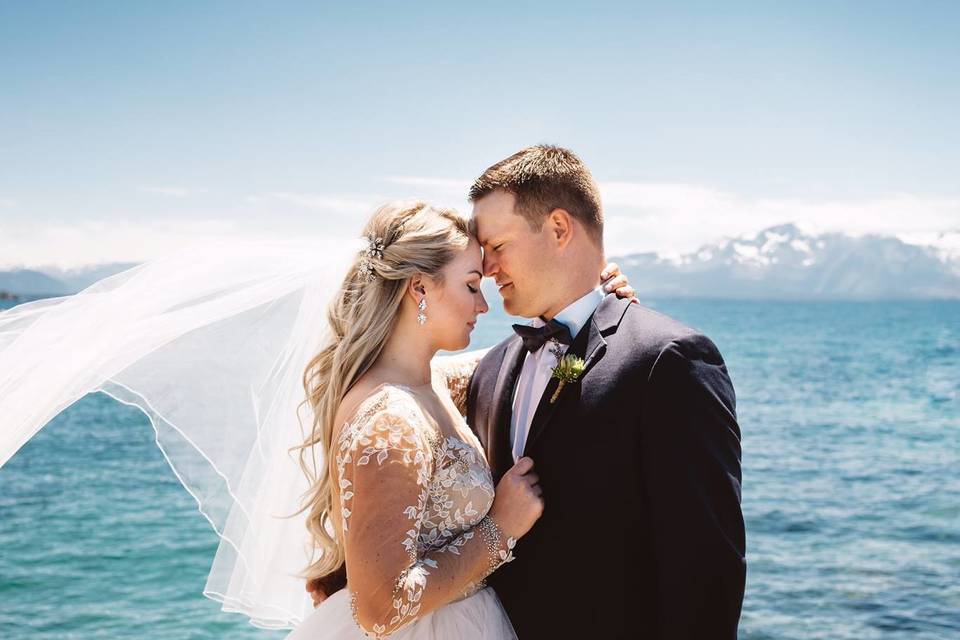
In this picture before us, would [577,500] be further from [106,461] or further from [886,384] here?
[886,384]

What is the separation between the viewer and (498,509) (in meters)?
3.12

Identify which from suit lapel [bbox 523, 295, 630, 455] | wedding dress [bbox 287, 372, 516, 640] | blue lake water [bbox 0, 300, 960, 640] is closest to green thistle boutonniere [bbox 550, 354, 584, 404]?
suit lapel [bbox 523, 295, 630, 455]

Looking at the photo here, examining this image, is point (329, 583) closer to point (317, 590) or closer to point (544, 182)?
point (317, 590)

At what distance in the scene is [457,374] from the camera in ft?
13.0

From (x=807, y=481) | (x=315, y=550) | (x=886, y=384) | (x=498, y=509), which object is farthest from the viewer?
(x=886, y=384)

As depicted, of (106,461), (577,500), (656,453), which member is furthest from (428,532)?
(106,461)

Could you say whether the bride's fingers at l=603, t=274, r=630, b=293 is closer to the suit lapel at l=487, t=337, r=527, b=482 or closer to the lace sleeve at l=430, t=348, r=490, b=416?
the suit lapel at l=487, t=337, r=527, b=482

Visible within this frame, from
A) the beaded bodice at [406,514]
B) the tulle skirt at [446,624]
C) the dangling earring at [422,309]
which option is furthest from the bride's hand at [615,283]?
the tulle skirt at [446,624]

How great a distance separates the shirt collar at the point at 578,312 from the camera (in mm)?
3393

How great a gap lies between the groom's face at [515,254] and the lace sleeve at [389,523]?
0.67m

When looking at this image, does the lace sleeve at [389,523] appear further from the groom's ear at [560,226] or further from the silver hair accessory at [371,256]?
the groom's ear at [560,226]

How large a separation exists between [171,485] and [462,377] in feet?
49.9

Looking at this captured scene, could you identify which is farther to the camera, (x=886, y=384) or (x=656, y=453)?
(x=886, y=384)

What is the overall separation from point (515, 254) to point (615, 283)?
0.42m
